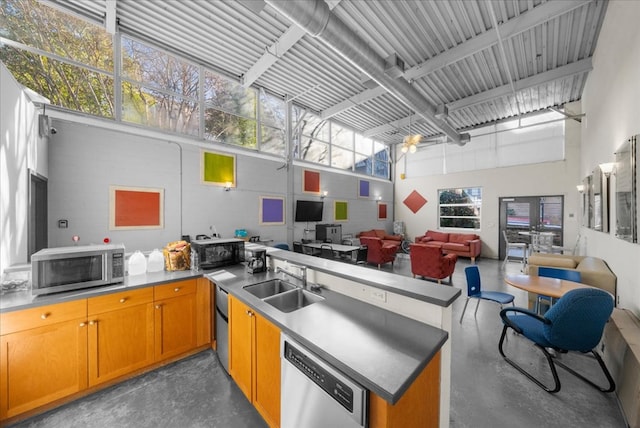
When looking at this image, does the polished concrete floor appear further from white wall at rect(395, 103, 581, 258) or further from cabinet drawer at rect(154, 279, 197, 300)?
white wall at rect(395, 103, 581, 258)

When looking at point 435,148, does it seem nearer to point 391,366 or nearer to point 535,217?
point 535,217

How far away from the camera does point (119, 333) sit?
1940 millimetres

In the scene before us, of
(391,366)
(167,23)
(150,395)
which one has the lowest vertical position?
(150,395)

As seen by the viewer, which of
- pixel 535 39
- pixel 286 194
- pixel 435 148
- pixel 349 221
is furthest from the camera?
pixel 435 148

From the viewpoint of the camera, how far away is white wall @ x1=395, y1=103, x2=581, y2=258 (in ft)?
20.2

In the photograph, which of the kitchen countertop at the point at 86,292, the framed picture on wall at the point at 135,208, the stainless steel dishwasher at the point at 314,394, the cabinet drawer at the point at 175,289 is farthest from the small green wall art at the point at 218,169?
the stainless steel dishwasher at the point at 314,394

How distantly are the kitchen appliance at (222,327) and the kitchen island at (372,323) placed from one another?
0.72ft

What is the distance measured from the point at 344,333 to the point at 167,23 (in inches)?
192

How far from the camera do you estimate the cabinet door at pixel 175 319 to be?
2.12m

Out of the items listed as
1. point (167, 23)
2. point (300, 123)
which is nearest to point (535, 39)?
point (300, 123)

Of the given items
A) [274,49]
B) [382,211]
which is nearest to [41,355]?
[274,49]

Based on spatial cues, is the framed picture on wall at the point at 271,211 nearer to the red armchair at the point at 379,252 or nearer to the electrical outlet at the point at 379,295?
the red armchair at the point at 379,252

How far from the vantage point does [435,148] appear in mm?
8633

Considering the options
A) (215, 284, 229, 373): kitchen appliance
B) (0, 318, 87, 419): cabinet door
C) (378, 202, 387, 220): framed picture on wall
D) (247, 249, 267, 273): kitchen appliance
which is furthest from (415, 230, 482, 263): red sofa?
(0, 318, 87, 419): cabinet door
